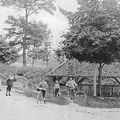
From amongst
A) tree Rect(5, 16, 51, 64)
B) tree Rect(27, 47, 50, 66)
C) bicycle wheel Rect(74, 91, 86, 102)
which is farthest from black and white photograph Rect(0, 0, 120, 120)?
tree Rect(27, 47, 50, 66)

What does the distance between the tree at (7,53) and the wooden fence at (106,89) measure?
66.1ft

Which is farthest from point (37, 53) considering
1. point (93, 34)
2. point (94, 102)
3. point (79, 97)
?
point (94, 102)

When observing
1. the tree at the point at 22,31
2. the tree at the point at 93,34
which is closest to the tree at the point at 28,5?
the tree at the point at 22,31

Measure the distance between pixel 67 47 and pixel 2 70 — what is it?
19.6m

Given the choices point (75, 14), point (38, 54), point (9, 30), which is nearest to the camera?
point (75, 14)

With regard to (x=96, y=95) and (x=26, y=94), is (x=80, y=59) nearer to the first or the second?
(x=96, y=95)

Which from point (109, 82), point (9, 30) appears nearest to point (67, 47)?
point (109, 82)

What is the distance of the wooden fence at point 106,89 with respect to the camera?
31.4 meters

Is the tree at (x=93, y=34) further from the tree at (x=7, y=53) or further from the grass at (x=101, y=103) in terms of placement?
the tree at (x=7, y=53)

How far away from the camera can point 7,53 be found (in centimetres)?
4938

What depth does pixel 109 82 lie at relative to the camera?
1377 inches

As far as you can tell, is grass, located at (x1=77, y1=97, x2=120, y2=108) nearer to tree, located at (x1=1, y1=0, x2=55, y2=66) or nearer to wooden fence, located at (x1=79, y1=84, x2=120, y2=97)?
wooden fence, located at (x1=79, y1=84, x2=120, y2=97)

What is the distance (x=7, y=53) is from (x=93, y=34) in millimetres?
25407

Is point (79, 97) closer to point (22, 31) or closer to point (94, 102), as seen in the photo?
point (94, 102)
